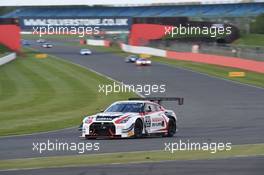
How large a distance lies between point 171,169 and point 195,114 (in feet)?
64.7


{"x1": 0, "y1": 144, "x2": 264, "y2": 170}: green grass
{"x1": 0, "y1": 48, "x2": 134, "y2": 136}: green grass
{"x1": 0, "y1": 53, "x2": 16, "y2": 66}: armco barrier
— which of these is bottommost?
{"x1": 0, "y1": 53, "x2": 16, "y2": 66}: armco barrier

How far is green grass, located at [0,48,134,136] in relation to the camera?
30703 millimetres

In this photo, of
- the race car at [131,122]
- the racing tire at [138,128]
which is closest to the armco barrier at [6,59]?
the race car at [131,122]

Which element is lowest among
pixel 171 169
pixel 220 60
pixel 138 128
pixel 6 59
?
pixel 6 59

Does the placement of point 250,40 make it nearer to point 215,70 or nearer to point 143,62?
point 143,62

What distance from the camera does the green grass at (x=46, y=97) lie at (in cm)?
3070

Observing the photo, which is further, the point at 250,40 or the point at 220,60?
the point at 250,40

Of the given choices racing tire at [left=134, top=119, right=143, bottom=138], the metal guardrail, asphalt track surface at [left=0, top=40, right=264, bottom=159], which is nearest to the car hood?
racing tire at [left=134, top=119, right=143, bottom=138]

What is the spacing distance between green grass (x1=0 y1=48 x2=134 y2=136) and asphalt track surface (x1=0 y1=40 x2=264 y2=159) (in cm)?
244

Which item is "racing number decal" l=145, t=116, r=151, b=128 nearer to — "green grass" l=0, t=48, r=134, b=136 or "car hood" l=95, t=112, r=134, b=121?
"car hood" l=95, t=112, r=134, b=121

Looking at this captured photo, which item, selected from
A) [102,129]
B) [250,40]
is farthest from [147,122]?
[250,40]

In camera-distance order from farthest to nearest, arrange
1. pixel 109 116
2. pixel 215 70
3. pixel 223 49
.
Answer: pixel 223 49, pixel 215 70, pixel 109 116

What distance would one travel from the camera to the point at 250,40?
81.8 metres

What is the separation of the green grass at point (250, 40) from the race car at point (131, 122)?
54.4 meters
